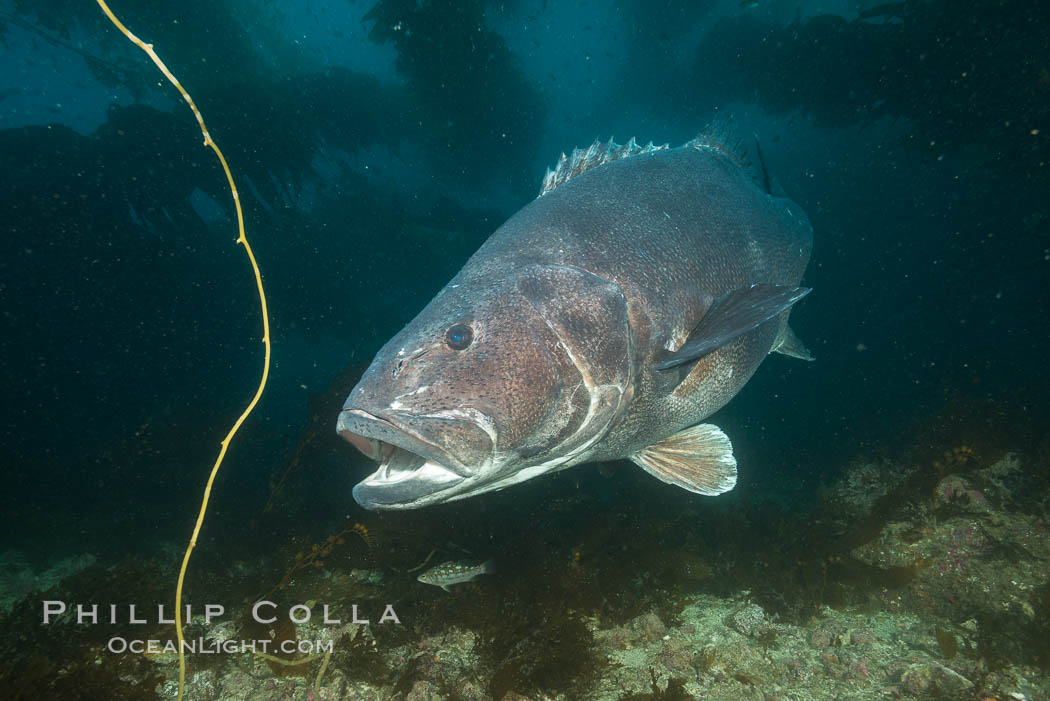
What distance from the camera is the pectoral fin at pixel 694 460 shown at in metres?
3.24

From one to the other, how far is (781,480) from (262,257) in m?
19.9

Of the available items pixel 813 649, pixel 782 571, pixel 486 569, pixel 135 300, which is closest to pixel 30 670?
pixel 486 569

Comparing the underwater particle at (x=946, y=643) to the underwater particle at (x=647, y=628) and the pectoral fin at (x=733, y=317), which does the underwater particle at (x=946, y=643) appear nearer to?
the underwater particle at (x=647, y=628)

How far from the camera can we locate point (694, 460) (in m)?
3.36

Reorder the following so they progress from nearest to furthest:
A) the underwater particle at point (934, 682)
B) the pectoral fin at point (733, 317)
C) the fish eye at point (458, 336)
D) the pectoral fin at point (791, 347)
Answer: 1. the fish eye at point (458, 336)
2. the pectoral fin at point (733, 317)
3. the underwater particle at point (934, 682)
4. the pectoral fin at point (791, 347)

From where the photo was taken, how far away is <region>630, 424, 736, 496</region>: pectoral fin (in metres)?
3.24

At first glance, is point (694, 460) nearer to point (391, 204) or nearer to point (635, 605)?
point (635, 605)

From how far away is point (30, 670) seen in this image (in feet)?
13.0

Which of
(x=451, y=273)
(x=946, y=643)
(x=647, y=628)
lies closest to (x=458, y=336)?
(x=647, y=628)

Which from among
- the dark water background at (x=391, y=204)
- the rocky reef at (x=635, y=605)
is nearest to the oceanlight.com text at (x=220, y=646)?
the rocky reef at (x=635, y=605)

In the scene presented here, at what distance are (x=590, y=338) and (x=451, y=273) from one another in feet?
66.8

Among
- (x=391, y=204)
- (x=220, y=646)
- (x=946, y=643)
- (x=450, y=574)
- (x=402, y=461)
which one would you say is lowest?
(x=946, y=643)

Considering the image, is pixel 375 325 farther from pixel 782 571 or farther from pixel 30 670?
pixel 782 571

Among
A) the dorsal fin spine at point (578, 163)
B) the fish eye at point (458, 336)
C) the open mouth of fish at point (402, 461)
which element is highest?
the dorsal fin spine at point (578, 163)
